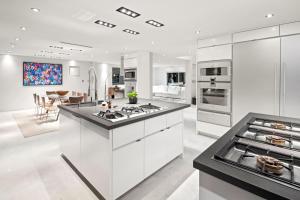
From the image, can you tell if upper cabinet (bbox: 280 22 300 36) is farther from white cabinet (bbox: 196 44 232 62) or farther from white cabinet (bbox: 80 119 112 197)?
white cabinet (bbox: 80 119 112 197)

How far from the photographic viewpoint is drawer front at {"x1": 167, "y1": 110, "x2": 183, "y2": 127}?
99.9 inches

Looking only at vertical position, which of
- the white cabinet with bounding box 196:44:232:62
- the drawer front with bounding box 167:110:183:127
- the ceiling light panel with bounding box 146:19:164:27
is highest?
the ceiling light panel with bounding box 146:19:164:27

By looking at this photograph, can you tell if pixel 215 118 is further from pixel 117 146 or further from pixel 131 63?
pixel 131 63

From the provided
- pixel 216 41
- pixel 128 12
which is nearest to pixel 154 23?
Result: pixel 128 12

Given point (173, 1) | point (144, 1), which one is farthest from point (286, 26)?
point (144, 1)

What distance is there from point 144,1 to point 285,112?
10.4 ft

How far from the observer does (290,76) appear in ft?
9.78

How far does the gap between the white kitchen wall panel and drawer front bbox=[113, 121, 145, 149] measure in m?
2.95

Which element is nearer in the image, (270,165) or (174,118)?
(270,165)

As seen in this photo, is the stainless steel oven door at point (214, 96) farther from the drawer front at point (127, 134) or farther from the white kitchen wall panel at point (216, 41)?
the drawer front at point (127, 134)

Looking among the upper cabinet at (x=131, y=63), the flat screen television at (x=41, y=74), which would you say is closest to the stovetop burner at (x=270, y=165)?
the upper cabinet at (x=131, y=63)

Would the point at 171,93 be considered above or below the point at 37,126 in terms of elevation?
above

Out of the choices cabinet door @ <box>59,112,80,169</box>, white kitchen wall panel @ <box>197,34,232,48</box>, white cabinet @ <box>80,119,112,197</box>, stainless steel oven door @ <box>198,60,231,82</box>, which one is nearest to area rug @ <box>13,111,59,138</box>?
cabinet door @ <box>59,112,80,169</box>

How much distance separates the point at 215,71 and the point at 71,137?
3.31 meters
